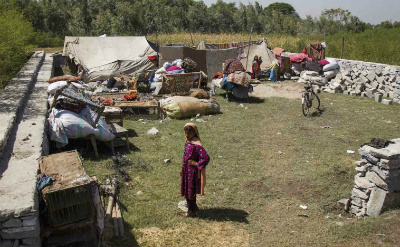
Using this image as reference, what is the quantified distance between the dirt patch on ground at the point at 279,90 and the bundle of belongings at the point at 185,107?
343 centimetres

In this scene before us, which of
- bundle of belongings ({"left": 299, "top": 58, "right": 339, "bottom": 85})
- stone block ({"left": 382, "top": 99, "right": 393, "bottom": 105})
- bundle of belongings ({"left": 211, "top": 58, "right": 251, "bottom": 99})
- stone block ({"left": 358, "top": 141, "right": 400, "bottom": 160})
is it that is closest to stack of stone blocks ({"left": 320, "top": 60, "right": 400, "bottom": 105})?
stone block ({"left": 382, "top": 99, "right": 393, "bottom": 105})

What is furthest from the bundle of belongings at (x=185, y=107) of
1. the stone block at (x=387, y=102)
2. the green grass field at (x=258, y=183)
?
the stone block at (x=387, y=102)

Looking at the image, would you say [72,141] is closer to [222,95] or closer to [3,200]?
[3,200]

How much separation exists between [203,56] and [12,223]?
40.4ft

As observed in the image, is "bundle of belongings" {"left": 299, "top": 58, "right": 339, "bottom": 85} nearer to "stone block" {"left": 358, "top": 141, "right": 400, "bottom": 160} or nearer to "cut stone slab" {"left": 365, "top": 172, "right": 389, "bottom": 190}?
"stone block" {"left": 358, "top": 141, "right": 400, "bottom": 160}

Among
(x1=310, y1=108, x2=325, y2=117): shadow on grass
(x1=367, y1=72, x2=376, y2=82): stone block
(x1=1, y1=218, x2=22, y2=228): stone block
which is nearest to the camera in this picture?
(x1=1, y1=218, x2=22, y2=228): stone block

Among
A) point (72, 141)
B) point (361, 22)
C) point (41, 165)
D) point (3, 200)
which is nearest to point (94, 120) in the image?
point (72, 141)

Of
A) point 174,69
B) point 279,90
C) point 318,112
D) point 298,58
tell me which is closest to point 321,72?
point 298,58

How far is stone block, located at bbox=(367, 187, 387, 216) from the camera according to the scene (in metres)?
4.52

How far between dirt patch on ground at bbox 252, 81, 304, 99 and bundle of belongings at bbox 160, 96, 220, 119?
3.43 metres

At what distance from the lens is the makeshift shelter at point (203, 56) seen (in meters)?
14.1

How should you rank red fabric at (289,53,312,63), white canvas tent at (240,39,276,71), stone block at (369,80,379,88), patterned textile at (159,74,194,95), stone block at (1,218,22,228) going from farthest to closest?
white canvas tent at (240,39,276,71), red fabric at (289,53,312,63), stone block at (369,80,379,88), patterned textile at (159,74,194,95), stone block at (1,218,22,228)

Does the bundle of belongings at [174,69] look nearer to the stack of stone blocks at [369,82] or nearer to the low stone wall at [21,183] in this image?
the stack of stone blocks at [369,82]

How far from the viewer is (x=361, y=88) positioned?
12.5 metres
